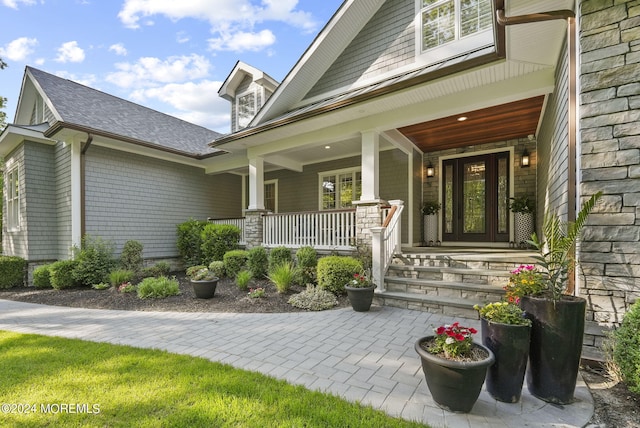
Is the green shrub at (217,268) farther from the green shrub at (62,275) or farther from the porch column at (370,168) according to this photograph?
the porch column at (370,168)

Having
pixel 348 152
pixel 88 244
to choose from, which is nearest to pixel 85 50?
pixel 88 244

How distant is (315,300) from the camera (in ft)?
17.1

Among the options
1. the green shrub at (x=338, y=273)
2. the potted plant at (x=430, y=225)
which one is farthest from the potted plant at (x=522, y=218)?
the green shrub at (x=338, y=273)

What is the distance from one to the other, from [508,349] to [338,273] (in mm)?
3551

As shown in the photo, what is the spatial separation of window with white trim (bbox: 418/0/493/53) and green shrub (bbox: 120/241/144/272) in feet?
29.5

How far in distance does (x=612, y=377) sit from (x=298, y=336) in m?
3.09

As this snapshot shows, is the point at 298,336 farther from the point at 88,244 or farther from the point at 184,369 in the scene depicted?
the point at 88,244

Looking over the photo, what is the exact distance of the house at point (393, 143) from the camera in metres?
2.81

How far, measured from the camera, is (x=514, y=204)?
23.1ft

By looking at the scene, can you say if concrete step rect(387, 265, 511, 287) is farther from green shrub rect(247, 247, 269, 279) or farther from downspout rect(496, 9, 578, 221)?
green shrub rect(247, 247, 269, 279)

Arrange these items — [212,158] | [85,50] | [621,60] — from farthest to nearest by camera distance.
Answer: [212,158] < [85,50] < [621,60]

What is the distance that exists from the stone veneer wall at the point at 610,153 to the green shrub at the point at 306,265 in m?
4.59

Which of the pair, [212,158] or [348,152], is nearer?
[348,152]

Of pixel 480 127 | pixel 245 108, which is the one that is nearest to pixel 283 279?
pixel 480 127
